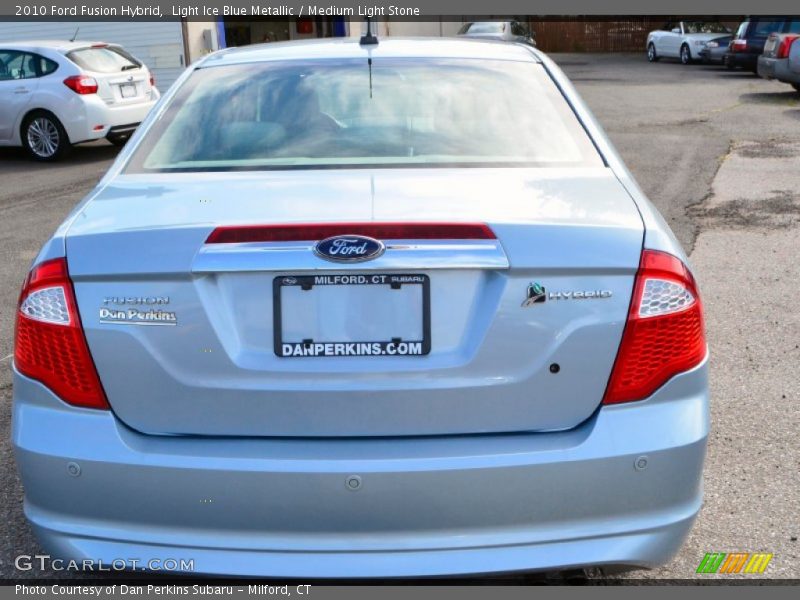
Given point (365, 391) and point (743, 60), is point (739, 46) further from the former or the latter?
point (365, 391)

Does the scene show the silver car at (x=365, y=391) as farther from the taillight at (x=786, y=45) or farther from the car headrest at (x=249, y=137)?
the taillight at (x=786, y=45)

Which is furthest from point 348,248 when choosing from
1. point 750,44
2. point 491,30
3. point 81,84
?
point 491,30

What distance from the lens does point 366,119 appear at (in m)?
3.65

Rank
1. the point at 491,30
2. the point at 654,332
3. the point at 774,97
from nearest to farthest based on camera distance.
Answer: the point at 654,332, the point at 774,97, the point at 491,30

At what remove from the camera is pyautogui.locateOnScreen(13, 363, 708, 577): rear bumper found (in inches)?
103

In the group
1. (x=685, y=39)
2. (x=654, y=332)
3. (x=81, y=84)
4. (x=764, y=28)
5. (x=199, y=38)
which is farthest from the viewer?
(x=685, y=39)

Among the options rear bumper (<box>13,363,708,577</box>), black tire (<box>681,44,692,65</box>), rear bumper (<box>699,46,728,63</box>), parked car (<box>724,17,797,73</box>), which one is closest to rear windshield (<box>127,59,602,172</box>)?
rear bumper (<box>13,363,708,577</box>)

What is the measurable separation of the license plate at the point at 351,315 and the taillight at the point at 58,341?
0.51 meters

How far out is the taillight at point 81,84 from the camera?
544 inches

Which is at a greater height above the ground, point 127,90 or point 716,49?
point 127,90

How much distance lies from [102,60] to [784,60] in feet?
40.2

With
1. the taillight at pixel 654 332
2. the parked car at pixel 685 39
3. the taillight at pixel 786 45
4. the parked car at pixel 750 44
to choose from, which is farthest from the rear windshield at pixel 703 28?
the taillight at pixel 654 332

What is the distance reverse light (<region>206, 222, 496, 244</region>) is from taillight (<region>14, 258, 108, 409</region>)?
419mm

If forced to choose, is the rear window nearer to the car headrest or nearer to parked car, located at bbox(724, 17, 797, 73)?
parked car, located at bbox(724, 17, 797, 73)
